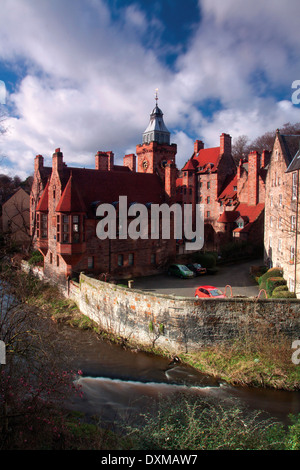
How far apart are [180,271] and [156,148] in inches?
667

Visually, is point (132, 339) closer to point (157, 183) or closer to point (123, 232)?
point (123, 232)

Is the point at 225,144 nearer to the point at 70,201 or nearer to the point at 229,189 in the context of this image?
the point at 229,189

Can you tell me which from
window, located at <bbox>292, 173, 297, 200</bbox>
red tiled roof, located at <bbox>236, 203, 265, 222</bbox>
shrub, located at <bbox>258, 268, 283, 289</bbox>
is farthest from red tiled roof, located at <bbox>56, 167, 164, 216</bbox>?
red tiled roof, located at <bbox>236, 203, 265, 222</bbox>

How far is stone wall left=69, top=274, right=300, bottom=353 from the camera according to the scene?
51.4 feet

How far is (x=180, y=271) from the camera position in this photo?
2816 centimetres

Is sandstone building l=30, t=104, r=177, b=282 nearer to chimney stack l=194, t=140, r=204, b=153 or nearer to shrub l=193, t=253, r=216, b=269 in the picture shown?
shrub l=193, t=253, r=216, b=269

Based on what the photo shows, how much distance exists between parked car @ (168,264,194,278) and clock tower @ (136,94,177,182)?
12.6m

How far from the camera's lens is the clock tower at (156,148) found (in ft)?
126

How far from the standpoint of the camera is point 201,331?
1614 cm

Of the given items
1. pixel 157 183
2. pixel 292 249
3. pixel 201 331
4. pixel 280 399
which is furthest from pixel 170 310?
pixel 157 183

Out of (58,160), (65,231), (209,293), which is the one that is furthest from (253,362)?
(58,160)

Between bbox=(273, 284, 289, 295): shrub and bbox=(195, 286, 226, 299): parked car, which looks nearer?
bbox=(195, 286, 226, 299): parked car

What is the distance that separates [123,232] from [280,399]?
57.0ft

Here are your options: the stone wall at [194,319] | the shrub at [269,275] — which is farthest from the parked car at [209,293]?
the shrub at [269,275]
